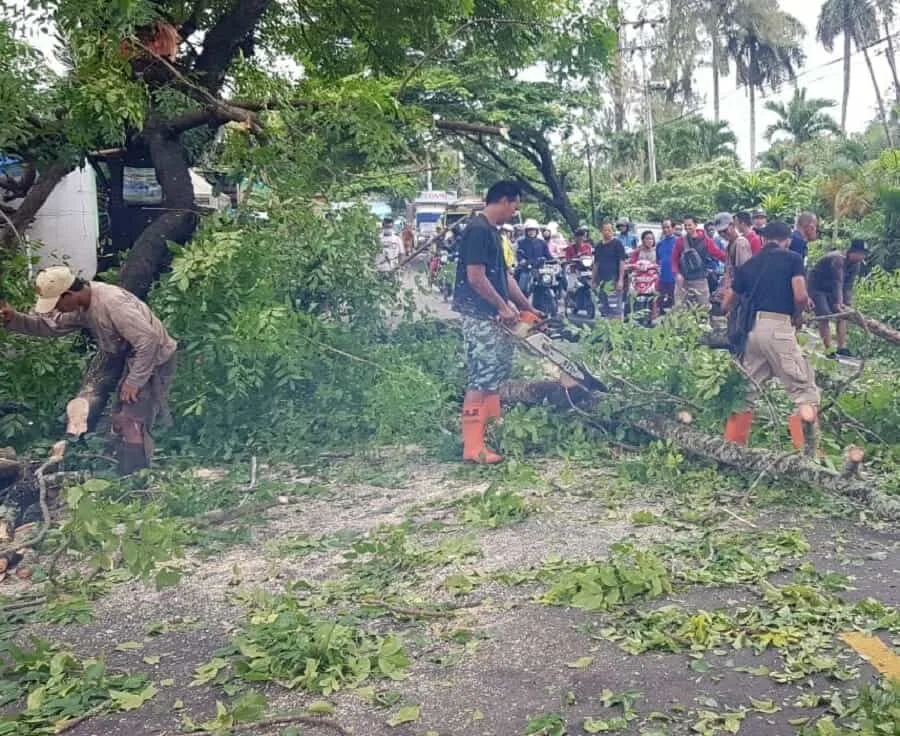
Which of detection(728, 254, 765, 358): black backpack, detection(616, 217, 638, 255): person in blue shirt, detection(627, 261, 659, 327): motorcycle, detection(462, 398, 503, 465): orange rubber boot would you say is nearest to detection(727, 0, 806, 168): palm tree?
detection(616, 217, 638, 255): person in blue shirt

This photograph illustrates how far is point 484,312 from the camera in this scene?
6891 millimetres

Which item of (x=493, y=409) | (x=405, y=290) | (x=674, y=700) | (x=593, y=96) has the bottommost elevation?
(x=674, y=700)

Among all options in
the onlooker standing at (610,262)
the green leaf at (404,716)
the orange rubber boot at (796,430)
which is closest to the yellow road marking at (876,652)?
the green leaf at (404,716)

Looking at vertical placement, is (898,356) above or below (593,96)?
below

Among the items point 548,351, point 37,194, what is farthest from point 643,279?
point 37,194

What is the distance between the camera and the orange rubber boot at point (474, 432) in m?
6.71

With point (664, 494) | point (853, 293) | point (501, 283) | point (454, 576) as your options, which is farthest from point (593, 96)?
point (454, 576)

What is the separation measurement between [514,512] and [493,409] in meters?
1.64

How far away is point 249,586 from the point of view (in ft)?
15.0

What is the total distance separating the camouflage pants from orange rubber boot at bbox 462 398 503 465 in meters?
0.13

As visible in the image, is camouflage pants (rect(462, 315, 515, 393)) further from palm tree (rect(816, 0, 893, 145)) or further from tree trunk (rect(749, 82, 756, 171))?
palm tree (rect(816, 0, 893, 145))

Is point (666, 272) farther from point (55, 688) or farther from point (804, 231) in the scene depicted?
point (55, 688)

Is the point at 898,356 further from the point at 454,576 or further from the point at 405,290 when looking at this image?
the point at 454,576

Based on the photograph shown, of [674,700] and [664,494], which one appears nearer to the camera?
[674,700]
